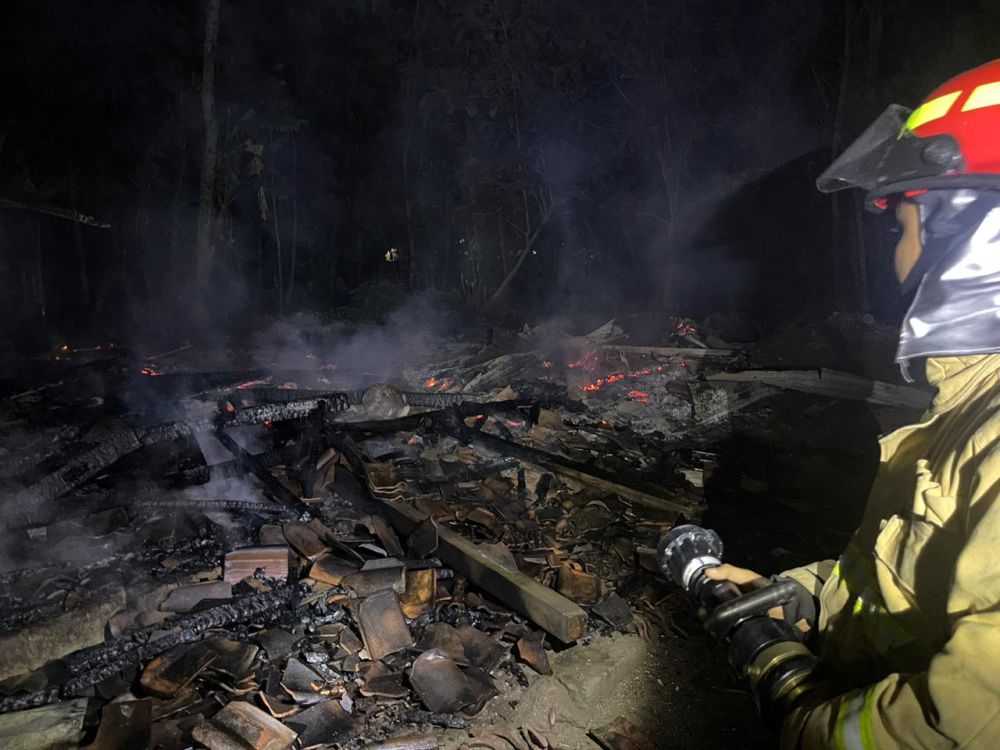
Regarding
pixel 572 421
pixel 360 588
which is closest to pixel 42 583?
pixel 360 588

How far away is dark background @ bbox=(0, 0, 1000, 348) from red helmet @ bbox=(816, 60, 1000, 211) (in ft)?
43.4

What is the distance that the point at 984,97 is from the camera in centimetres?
168

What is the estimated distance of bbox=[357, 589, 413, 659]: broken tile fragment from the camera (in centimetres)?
356

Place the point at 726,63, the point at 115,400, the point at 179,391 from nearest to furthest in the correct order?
the point at 115,400
the point at 179,391
the point at 726,63

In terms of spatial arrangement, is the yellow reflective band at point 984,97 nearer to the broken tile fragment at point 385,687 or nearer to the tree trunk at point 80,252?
the broken tile fragment at point 385,687

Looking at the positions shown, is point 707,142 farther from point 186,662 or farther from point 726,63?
point 186,662

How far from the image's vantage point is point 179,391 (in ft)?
28.7

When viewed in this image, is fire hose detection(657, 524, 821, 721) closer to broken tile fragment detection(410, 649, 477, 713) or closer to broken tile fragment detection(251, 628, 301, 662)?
broken tile fragment detection(410, 649, 477, 713)

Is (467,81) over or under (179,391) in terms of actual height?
over

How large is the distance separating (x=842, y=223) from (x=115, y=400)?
18.4 metres

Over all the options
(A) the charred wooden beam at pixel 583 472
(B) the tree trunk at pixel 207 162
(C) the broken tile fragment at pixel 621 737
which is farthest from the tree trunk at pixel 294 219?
(C) the broken tile fragment at pixel 621 737

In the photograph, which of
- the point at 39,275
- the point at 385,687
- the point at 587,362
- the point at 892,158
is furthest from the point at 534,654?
the point at 39,275

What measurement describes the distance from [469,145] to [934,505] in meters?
19.9

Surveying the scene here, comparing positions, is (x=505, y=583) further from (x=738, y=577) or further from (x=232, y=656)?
(x=738, y=577)
